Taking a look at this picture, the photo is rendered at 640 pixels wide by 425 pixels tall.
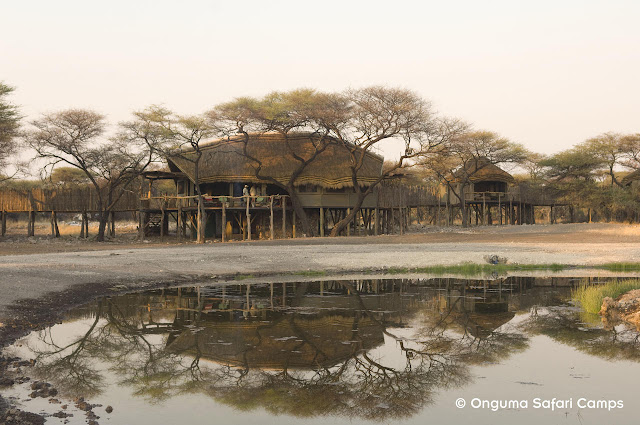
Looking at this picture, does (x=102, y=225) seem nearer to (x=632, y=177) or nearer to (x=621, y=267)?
(x=621, y=267)

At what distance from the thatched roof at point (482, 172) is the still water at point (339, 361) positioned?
141 feet

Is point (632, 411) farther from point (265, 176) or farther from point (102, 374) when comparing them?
point (265, 176)

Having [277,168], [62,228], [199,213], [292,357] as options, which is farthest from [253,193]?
[292,357]

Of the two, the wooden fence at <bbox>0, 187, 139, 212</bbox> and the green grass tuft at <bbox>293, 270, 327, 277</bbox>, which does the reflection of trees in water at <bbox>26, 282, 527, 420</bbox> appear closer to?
the green grass tuft at <bbox>293, 270, 327, 277</bbox>

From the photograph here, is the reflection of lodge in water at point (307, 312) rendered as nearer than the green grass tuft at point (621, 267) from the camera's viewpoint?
Yes

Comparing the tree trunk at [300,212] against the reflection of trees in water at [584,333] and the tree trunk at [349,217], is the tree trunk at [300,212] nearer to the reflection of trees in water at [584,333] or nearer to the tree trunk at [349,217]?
the tree trunk at [349,217]

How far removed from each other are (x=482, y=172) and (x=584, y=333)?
48.1 metres

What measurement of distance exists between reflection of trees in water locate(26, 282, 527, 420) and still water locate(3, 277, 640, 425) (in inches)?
0.9

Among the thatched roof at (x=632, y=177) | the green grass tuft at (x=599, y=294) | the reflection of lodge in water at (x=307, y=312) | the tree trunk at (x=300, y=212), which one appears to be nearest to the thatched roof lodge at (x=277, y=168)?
the tree trunk at (x=300, y=212)

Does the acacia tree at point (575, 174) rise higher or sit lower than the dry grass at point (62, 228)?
higher

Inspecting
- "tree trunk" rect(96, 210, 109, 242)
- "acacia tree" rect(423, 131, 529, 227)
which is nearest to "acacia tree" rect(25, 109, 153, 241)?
"tree trunk" rect(96, 210, 109, 242)

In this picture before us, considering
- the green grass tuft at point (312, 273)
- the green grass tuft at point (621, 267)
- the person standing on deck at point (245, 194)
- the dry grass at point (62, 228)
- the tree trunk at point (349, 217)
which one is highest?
the person standing on deck at point (245, 194)

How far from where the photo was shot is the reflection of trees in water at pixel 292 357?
721 cm

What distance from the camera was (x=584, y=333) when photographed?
1056 cm
